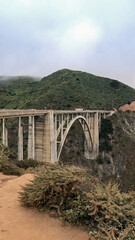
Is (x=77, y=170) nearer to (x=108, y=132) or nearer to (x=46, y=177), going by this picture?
(x=46, y=177)

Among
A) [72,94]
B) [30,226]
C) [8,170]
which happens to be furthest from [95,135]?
[30,226]

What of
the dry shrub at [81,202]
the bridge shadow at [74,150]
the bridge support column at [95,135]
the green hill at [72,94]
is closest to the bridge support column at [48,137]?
the dry shrub at [81,202]

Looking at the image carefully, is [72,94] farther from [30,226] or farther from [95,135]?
[30,226]

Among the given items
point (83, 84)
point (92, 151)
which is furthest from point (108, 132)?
point (83, 84)

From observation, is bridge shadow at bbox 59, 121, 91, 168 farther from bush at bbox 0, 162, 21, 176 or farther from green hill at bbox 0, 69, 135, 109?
bush at bbox 0, 162, 21, 176

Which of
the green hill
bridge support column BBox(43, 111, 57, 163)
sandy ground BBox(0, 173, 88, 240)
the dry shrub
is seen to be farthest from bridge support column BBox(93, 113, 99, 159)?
sandy ground BBox(0, 173, 88, 240)

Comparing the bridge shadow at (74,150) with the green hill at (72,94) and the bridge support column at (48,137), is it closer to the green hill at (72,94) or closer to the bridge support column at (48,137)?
the green hill at (72,94)
